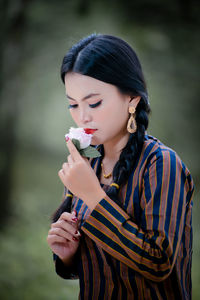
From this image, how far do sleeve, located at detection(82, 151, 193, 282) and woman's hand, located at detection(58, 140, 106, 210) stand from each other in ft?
0.11

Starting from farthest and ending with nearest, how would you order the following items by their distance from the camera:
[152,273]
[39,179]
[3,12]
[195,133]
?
[39,179] < [195,133] < [3,12] < [152,273]

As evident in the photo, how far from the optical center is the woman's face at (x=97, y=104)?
1041mm

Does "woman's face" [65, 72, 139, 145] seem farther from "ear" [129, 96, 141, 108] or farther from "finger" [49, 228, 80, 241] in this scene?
"finger" [49, 228, 80, 241]

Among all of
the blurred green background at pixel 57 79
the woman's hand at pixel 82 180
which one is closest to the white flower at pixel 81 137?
the woman's hand at pixel 82 180

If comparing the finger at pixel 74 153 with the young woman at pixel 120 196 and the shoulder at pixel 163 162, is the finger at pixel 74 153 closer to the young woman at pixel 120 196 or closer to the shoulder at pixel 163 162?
the young woman at pixel 120 196

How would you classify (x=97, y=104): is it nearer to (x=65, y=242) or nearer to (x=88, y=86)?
(x=88, y=86)

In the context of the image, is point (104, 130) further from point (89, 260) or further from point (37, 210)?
point (37, 210)

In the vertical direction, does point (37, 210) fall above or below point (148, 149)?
below

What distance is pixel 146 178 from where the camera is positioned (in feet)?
3.22

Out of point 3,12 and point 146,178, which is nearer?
point 146,178

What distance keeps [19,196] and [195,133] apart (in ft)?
8.12

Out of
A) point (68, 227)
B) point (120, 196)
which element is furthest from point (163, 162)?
point (68, 227)

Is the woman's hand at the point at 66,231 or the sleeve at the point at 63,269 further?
the sleeve at the point at 63,269

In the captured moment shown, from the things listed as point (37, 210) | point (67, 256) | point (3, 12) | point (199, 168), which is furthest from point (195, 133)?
Result: point (67, 256)
